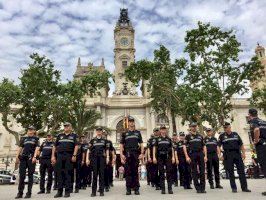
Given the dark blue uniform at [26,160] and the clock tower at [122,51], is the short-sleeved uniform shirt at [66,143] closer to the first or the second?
the dark blue uniform at [26,160]

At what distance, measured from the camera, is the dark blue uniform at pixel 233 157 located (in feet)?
26.4

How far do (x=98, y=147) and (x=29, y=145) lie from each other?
202 centimetres

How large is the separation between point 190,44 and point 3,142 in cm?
3040

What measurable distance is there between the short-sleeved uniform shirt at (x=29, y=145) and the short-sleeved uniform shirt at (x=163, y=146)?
363 cm

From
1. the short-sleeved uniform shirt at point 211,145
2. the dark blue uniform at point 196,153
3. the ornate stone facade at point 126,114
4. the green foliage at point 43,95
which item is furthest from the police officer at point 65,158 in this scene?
the ornate stone facade at point 126,114

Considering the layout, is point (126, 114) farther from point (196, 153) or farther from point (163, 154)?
point (163, 154)

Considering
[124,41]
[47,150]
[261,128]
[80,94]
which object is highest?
[124,41]

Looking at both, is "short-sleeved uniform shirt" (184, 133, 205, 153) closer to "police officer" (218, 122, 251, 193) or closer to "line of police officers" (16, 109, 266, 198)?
"line of police officers" (16, 109, 266, 198)

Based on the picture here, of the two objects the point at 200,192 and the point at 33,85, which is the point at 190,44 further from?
the point at 200,192

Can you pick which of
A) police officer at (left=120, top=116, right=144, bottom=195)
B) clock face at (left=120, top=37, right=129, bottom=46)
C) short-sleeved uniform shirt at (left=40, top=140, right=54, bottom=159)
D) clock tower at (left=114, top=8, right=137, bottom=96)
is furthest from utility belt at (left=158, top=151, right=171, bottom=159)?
clock face at (left=120, top=37, right=129, bottom=46)

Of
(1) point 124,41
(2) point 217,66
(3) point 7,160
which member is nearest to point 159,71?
(2) point 217,66

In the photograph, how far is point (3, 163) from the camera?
125ft

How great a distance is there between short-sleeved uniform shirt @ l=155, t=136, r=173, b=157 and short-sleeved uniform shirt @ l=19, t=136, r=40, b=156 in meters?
3.63

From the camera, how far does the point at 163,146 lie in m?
8.45
